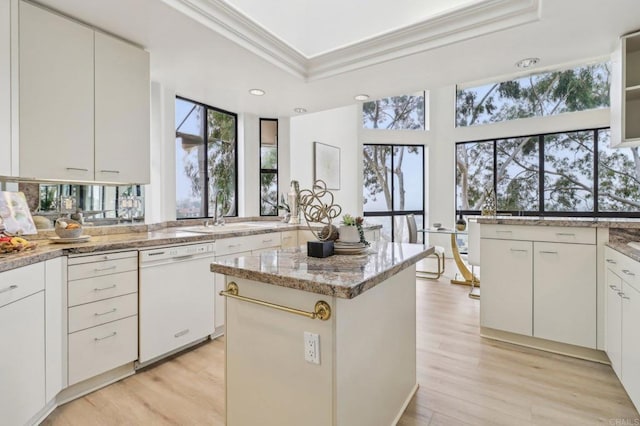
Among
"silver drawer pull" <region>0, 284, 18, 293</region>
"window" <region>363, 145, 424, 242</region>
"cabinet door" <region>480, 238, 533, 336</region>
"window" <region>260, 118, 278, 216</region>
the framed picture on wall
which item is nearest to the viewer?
"silver drawer pull" <region>0, 284, 18, 293</region>

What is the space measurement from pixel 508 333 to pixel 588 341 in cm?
53

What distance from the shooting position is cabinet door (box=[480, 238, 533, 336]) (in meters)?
2.64

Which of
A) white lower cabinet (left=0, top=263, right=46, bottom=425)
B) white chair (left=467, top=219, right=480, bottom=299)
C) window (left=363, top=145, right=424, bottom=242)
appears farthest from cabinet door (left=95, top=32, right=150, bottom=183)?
window (left=363, top=145, right=424, bottom=242)

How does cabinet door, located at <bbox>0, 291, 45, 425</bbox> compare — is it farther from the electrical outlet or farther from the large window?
the large window

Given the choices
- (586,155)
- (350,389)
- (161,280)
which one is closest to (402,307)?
(350,389)

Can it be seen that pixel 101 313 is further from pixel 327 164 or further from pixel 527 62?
pixel 327 164

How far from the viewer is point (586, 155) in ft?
18.0

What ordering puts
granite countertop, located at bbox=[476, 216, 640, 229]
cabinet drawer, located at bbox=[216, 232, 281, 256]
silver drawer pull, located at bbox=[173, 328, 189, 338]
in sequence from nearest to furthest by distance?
granite countertop, located at bbox=[476, 216, 640, 229]
silver drawer pull, located at bbox=[173, 328, 189, 338]
cabinet drawer, located at bbox=[216, 232, 281, 256]

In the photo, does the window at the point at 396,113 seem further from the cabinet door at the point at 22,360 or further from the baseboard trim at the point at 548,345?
the cabinet door at the point at 22,360

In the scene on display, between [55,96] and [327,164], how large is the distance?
3.78m

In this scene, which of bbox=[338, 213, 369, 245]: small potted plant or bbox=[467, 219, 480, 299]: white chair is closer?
bbox=[338, 213, 369, 245]: small potted plant

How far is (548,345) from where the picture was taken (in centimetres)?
259

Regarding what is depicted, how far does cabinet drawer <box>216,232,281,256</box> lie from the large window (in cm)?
465

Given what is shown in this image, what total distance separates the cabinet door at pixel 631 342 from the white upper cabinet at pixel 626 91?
1294 mm
